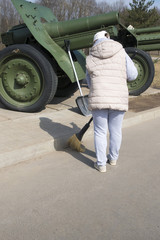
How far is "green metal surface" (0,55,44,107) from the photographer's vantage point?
17.6 feet

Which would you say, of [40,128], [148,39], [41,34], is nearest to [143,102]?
[148,39]

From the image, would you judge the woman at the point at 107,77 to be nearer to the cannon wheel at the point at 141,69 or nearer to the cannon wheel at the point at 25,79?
the cannon wheel at the point at 25,79

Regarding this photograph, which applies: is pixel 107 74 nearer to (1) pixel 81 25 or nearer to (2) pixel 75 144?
(2) pixel 75 144

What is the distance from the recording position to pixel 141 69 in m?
7.78

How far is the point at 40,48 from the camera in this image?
6000 millimetres

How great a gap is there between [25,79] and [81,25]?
157 cm

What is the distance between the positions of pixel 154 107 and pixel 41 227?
15.6 feet

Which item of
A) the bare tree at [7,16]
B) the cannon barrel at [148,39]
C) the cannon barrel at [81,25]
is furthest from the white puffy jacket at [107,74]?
the bare tree at [7,16]

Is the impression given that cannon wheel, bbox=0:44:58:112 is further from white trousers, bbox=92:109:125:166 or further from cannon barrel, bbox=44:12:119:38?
white trousers, bbox=92:109:125:166

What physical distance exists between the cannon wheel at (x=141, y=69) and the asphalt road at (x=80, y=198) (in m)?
4.04

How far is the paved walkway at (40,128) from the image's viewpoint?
3.64 meters

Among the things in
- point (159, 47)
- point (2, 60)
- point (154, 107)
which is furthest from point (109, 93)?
point (159, 47)

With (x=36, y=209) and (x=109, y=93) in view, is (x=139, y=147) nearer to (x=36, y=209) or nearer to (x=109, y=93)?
(x=109, y=93)

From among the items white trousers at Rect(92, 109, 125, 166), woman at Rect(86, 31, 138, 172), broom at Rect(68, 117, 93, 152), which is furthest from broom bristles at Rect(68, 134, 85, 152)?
woman at Rect(86, 31, 138, 172)
